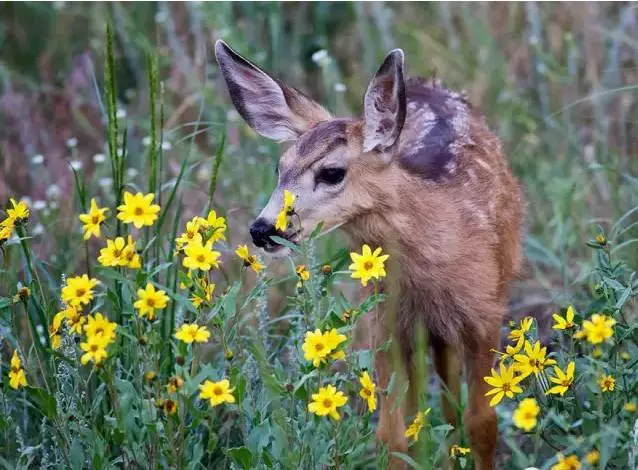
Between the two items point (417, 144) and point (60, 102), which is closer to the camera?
point (417, 144)

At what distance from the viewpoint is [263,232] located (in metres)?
3.68

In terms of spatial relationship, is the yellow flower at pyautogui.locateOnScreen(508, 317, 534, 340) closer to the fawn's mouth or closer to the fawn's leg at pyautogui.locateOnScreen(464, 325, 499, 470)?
the fawn's mouth

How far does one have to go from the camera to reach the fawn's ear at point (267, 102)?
4.29m

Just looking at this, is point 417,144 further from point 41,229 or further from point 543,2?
point 543,2

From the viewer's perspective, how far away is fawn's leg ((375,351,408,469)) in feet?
13.4

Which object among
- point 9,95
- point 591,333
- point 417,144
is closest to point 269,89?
point 417,144

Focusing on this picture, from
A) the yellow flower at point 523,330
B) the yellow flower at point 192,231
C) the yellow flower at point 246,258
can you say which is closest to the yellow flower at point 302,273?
the yellow flower at point 246,258

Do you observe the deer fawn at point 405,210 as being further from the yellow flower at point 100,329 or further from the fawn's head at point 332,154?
the yellow flower at point 100,329

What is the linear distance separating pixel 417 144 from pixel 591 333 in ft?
5.71

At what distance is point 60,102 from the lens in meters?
7.23

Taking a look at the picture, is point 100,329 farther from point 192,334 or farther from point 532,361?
point 532,361


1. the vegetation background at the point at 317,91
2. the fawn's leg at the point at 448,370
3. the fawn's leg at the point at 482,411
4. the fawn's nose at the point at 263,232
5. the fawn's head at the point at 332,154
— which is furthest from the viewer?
the vegetation background at the point at 317,91

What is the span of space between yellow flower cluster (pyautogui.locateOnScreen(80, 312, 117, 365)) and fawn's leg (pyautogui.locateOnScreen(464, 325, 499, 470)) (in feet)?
5.33

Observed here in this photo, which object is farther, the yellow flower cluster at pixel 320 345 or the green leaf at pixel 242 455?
the green leaf at pixel 242 455
